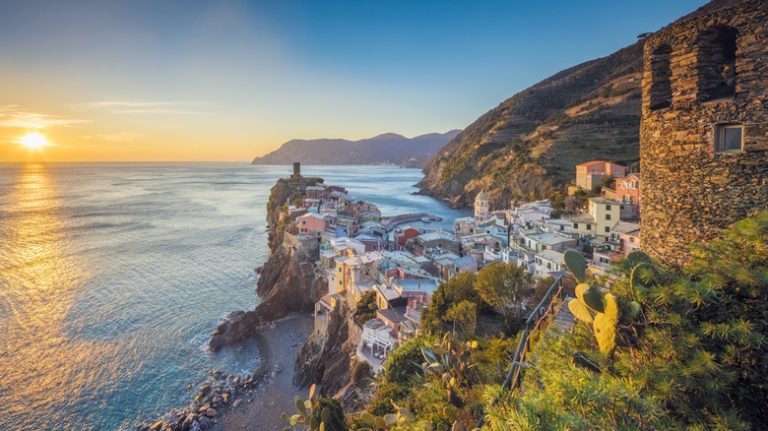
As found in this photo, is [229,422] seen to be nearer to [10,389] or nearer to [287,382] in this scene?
[287,382]

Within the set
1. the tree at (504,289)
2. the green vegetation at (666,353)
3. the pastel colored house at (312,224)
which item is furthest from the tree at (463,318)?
the pastel colored house at (312,224)

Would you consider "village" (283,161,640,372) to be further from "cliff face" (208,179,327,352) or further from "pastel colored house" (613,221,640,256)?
"cliff face" (208,179,327,352)

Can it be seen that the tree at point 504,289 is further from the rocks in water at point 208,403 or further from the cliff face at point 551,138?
the cliff face at point 551,138

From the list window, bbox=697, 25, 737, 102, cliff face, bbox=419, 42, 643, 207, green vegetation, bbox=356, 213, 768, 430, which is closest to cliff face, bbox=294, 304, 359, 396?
green vegetation, bbox=356, 213, 768, 430

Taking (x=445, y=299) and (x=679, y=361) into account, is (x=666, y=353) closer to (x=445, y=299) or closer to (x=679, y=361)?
(x=679, y=361)

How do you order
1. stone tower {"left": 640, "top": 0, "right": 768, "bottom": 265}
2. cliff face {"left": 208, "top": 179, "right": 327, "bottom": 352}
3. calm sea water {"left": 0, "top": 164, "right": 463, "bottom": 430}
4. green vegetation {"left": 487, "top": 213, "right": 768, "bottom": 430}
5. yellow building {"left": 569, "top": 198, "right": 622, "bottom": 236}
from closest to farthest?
green vegetation {"left": 487, "top": 213, "right": 768, "bottom": 430}
stone tower {"left": 640, "top": 0, "right": 768, "bottom": 265}
calm sea water {"left": 0, "top": 164, "right": 463, "bottom": 430}
cliff face {"left": 208, "top": 179, "right": 327, "bottom": 352}
yellow building {"left": 569, "top": 198, "right": 622, "bottom": 236}

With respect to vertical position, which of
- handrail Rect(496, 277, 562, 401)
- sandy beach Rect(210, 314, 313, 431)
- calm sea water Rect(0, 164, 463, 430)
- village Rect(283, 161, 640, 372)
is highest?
handrail Rect(496, 277, 562, 401)

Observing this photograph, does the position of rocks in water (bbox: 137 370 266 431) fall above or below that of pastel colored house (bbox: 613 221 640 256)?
below
